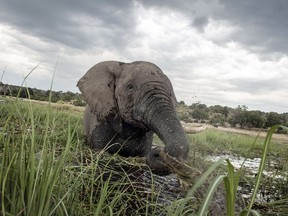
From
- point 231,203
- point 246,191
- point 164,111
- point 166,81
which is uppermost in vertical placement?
point 166,81

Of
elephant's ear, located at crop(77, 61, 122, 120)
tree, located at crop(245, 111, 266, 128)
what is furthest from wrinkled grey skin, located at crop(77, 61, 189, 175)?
tree, located at crop(245, 111, 266, 128)

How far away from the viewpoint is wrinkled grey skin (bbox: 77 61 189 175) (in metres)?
4.79

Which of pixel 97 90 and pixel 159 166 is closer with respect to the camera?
pixel 159 166

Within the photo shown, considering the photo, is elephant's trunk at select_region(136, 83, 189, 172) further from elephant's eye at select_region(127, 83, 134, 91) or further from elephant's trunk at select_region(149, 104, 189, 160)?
elephant's eye at select_region(127, 83, 134, 91)

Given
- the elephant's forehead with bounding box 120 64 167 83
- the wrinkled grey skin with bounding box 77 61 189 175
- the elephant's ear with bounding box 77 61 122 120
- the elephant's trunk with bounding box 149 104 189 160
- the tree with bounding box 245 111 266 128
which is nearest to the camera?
the elephant's trunk with bounding box 149 104 189 160

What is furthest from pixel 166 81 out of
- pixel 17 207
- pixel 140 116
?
pixel 17 207

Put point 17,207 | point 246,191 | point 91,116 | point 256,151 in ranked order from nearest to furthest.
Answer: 1. point 17,207
2. point 246,191
3. point 91,116
4. point 256,151

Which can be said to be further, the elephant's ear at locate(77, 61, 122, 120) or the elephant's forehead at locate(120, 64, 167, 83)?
the elephant's ear at locate(77, 61, 122, 120)

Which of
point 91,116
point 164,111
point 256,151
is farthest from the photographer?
point 256,151

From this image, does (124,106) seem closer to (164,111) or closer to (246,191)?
(164,111)

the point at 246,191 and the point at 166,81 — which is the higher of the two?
the point at 166,81

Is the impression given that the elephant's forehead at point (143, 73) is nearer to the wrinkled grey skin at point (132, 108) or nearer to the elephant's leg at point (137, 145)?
the wrinkled grey skin at point (132, 108)

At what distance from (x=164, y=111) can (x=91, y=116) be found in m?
2.59

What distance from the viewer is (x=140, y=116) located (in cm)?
564
